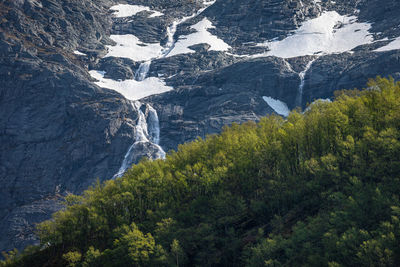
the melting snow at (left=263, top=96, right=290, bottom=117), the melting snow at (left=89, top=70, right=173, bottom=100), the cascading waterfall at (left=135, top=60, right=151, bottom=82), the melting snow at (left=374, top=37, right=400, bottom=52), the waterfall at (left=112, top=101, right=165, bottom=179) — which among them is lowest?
the waterfall at (left=112, top=101, right=165, bottom=179)

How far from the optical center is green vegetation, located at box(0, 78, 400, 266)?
134ft

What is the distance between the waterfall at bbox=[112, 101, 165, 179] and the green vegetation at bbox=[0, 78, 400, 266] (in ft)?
239

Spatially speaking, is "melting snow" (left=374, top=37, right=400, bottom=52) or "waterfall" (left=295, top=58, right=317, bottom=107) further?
"waterfall" (left=295, top=58, right=317, bottom=107)

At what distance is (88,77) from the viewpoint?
174 m

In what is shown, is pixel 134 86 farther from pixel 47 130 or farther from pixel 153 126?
pixel 47 130

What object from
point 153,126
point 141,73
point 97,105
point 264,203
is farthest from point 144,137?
point 264,203

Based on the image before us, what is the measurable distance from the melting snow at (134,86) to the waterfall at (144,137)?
1439cm

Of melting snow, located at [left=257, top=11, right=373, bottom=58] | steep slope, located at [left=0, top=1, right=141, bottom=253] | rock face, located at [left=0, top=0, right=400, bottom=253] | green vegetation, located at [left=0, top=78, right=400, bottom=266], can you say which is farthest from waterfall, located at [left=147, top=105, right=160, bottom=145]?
green vegetation, located at [left=0, top=78, right=400, bottom=266]

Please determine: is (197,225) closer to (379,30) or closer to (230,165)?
(230,165)

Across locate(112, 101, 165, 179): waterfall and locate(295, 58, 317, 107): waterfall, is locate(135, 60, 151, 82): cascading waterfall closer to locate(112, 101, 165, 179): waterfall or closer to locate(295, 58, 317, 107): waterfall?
locate(112, 101, 165, 179): waterfall

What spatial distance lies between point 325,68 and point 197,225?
123661 millimetres

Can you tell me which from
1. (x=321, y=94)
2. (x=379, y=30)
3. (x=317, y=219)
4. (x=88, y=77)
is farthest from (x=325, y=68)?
(x=317, y=219)

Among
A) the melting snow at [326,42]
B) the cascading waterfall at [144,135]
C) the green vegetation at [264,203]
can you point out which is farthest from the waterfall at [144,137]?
the green vegetation at [264,203]

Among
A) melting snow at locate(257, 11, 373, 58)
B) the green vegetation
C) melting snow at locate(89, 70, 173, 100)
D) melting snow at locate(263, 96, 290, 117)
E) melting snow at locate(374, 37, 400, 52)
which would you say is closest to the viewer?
the green vegetation
